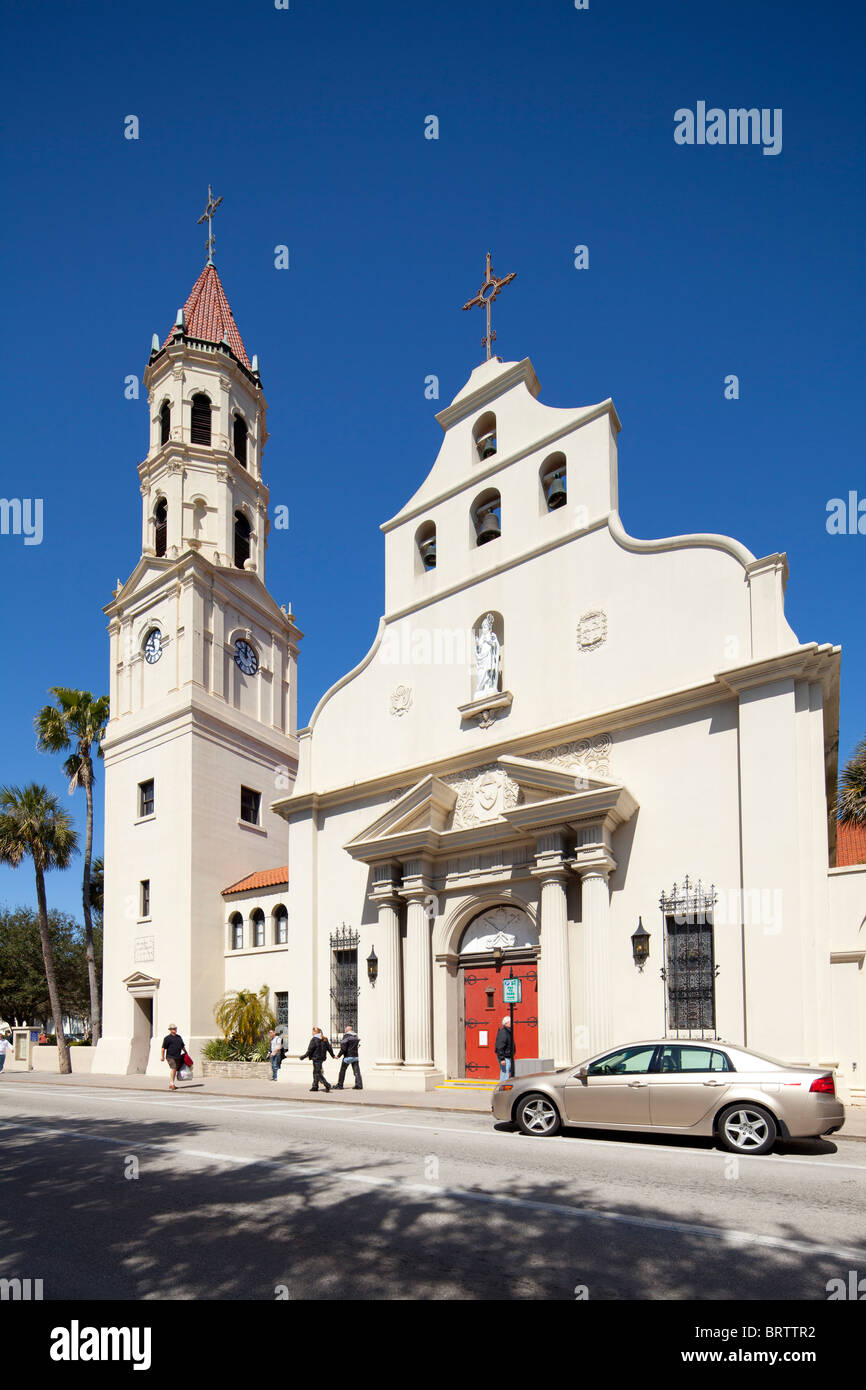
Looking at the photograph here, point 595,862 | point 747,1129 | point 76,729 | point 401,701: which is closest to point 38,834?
point 76,729

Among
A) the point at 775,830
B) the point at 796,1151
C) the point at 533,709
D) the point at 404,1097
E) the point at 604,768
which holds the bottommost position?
the point at 404,1097

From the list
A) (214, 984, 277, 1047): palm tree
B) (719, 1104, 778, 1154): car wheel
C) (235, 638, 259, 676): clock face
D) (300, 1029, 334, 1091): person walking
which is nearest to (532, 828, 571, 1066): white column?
(300, 1029, 334, 1091): person walking

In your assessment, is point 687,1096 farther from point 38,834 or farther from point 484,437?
point 38,834

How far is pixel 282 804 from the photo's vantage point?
82.9ft

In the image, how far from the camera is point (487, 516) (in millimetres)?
23422

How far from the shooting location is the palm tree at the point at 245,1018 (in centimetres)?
2844

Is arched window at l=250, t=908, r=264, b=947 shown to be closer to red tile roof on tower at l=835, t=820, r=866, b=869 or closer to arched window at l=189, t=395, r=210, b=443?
arched window at l=189, t=395, r=210, b=443

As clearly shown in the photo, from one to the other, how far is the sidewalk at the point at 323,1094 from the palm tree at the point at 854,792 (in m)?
8.04

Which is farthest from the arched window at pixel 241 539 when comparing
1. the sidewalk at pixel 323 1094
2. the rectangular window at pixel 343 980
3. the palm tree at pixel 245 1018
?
the sidewalk at pixel 323 1094

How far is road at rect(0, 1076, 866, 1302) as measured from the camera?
5711 millimetres

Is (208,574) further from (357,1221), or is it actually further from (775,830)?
(357,1221)

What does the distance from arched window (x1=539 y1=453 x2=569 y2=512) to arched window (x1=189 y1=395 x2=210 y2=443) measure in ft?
64.7

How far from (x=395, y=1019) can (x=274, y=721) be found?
18.1m

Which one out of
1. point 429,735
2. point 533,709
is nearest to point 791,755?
point 533,709
